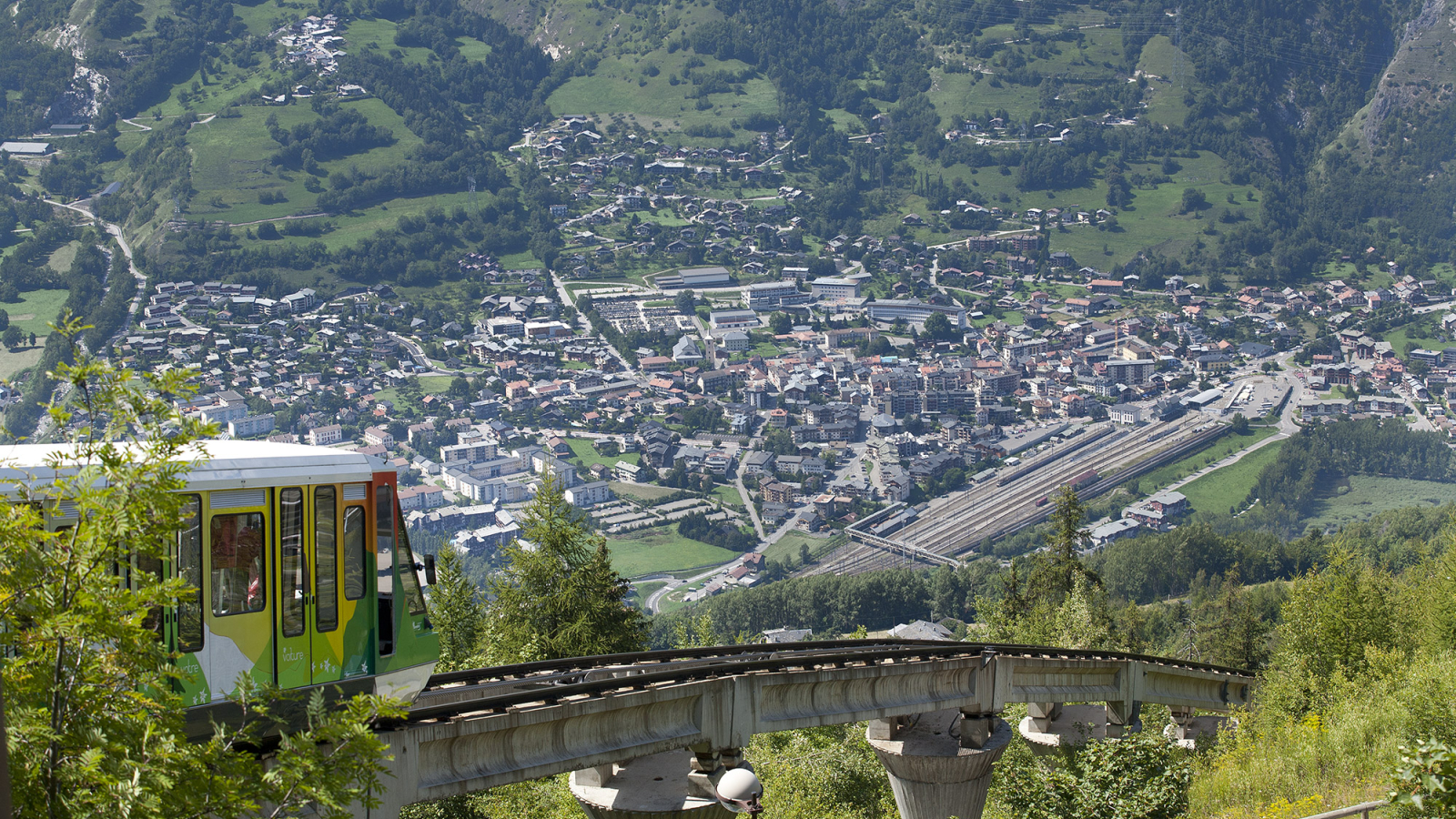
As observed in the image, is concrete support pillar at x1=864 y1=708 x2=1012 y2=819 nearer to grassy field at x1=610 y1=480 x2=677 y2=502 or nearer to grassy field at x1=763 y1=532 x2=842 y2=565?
grassy field at x1=763 y1=532 x2=842 y2=565

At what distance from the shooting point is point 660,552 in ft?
457

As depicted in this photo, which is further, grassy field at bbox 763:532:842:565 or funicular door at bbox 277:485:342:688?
grassy field at bbox 763:532:842:565

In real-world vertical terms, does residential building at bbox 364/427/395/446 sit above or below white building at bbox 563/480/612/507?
above

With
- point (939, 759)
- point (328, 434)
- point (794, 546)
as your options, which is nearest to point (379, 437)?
point (328, 434)

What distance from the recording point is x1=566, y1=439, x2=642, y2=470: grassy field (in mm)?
169250

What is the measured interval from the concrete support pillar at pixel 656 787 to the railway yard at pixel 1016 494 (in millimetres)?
114672

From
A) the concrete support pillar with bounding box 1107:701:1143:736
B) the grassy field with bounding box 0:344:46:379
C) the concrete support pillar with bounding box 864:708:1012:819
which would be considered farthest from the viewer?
the grassy field with bounding box 0:344:46:379

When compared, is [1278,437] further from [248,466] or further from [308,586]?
[248,466]

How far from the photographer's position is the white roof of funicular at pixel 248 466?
36.3 feet

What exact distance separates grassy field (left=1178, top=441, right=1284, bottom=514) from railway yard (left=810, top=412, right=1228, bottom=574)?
293 inches

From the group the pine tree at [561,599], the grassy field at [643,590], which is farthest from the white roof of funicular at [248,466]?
the grassy field at [643,590]

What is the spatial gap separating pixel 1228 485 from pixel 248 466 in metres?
164

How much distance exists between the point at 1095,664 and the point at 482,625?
18039 mm

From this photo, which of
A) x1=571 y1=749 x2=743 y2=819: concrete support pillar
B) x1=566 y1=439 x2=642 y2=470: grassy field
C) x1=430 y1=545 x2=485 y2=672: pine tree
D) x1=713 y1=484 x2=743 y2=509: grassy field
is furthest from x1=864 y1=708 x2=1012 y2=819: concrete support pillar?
x1=566 y1=439 x2=642 y2=470: grassy field
